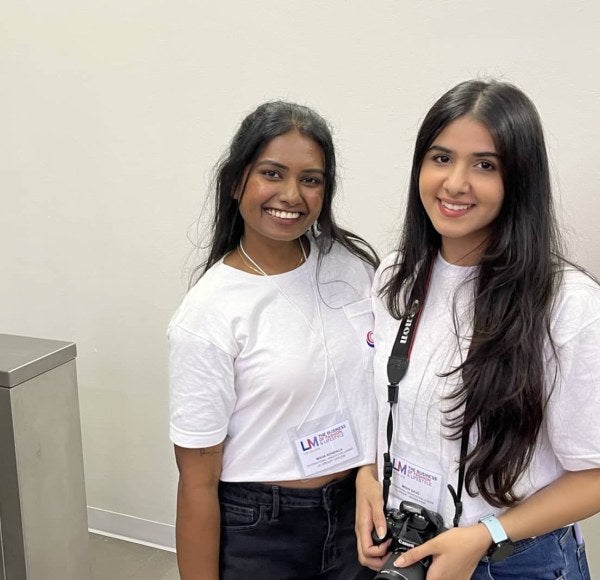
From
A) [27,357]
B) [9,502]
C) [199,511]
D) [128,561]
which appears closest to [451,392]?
[199,511]

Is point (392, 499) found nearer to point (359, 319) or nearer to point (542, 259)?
point (359, 319)

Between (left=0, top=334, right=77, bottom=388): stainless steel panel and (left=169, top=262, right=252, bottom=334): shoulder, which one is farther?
(left=0, top=334, right=77, bottom=388): stainless steel panel

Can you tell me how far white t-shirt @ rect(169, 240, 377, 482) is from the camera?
1185mm

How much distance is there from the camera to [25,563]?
5.00ft

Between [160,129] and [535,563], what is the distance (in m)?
1.53

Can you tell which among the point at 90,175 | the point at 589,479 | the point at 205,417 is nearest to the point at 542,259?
A: the point at 589,479

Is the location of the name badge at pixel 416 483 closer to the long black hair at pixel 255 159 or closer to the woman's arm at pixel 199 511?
the woman's arm at pixel 199 511

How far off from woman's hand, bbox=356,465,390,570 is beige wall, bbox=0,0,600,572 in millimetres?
811

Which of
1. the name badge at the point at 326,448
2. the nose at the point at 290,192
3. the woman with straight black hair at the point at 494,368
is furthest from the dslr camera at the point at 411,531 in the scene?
the nose at the point at 290,192

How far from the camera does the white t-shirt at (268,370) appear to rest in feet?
3.89

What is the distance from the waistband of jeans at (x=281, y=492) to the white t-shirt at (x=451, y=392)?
131 millimetres

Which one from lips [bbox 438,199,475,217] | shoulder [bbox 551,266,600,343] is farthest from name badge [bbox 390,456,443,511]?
lips [bbox 438,199,475,217]

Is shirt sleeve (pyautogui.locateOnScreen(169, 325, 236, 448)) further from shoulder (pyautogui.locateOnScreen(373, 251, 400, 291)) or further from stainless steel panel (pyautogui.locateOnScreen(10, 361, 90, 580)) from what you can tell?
stainless steel panel (pyautogui.locateOnScreen(10, 361, 90, 580))

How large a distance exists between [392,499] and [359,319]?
34 cm
